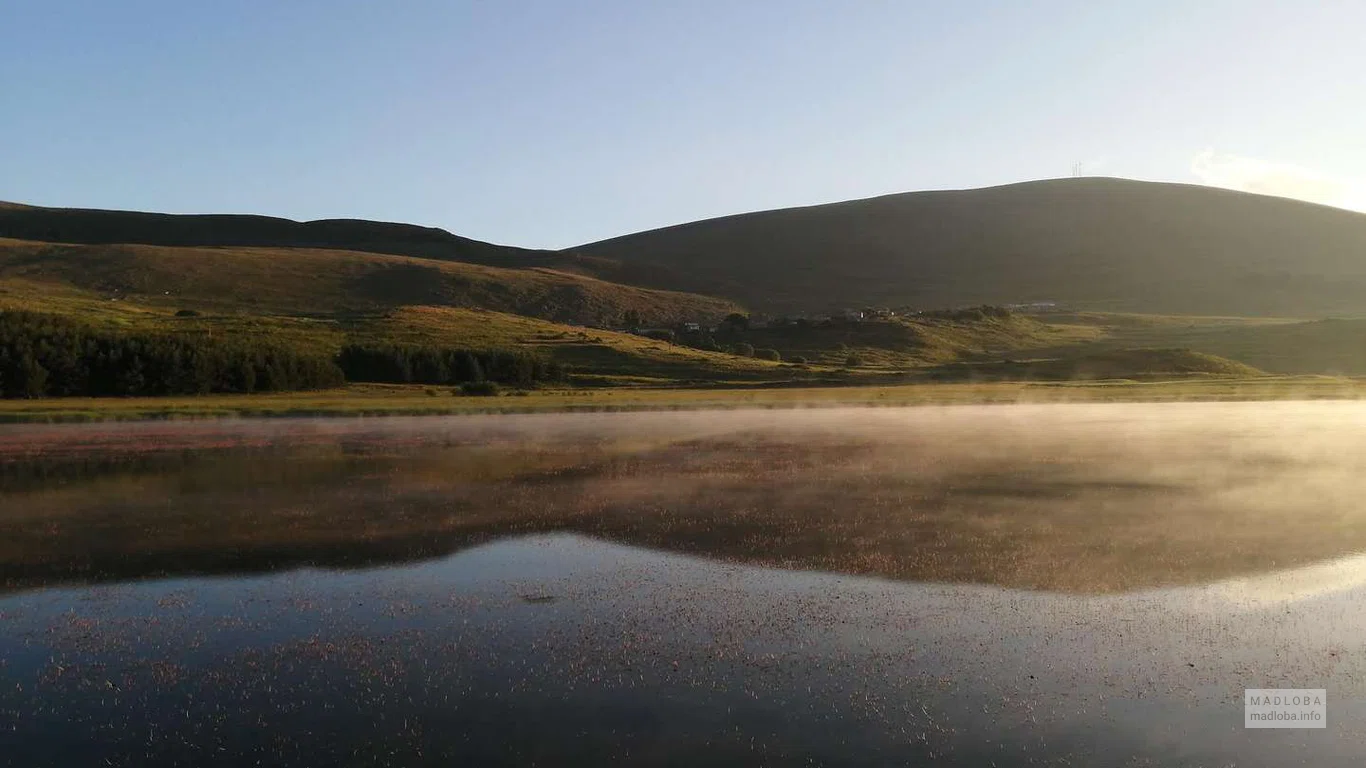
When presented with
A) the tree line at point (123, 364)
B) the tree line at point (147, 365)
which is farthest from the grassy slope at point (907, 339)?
the tree line at point (123, 364)

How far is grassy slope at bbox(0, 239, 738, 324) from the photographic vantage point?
405 feet

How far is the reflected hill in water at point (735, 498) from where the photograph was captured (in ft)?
56.2

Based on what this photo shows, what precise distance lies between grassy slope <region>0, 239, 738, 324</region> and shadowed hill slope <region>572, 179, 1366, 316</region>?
20.6 m

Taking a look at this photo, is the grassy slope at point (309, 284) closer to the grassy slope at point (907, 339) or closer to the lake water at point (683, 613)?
the grassy slope at point (907, 339)

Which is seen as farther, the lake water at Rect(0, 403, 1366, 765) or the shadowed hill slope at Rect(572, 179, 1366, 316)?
the shadowed hill slope at Rect(572, 179, 1366, 316)

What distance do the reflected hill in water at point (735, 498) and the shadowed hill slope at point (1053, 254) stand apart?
115 m

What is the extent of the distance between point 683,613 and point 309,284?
431ft

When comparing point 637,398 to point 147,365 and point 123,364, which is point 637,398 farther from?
point 123,364

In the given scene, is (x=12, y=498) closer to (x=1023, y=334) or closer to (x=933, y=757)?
(x=933, y=757)

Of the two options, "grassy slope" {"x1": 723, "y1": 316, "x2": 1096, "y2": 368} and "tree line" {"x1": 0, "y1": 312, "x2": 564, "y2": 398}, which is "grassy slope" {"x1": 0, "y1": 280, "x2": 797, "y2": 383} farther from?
"grassy slope" {"x1": 723, "y1": 316, "x2": 1096, "y2": 368}

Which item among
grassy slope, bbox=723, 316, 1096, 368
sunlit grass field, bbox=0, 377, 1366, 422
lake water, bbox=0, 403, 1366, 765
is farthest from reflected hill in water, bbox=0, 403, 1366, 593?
grassy slope, bbox=723, 316, 1096, 368

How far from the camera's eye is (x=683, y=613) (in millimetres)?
13703

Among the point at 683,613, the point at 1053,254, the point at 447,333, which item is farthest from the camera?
the point at 1053,254

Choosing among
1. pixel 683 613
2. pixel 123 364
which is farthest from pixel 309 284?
pixel 683 613
